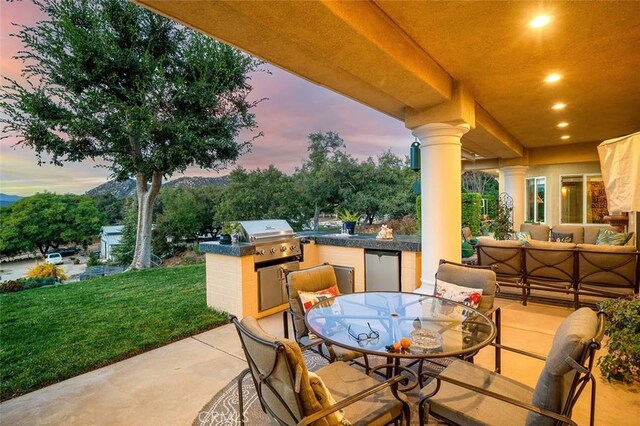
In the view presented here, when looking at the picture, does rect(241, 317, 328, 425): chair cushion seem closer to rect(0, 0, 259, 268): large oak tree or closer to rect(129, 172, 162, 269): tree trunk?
rect(0, 0, 259, 268): large oak tree

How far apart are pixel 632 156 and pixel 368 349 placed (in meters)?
A: 2.62

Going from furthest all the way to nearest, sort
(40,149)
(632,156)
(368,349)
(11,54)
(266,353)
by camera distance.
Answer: (40,149)
(11,54)
(632,156)
(368,349)
(266,353)

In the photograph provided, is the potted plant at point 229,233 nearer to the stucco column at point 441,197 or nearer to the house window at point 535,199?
the stucco column at point 441,197

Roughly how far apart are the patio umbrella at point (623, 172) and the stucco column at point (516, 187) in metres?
6.65

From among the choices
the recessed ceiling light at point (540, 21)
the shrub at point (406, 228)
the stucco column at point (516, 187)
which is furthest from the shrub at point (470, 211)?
the recessed ceiling light at point (540, 21)

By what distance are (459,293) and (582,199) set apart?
30.6ft

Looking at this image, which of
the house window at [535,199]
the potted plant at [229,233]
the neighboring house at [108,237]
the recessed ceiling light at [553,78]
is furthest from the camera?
the neighboring house at [108,237]

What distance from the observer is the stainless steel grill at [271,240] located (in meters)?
3.94

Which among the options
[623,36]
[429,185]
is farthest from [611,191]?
[429,185]

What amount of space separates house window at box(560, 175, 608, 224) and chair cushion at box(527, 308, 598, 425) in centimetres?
1015

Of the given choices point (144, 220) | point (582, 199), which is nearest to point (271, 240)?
point (144, 220)

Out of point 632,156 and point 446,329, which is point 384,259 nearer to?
point 446,329

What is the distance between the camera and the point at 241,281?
147 inches

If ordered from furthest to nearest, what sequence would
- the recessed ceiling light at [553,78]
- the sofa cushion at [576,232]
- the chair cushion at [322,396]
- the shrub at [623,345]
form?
the sofa cushion at [576,232]
the recessed ceiling light at [553,78]
the shrub at [623,345]
the chair cushion at [322,396]
